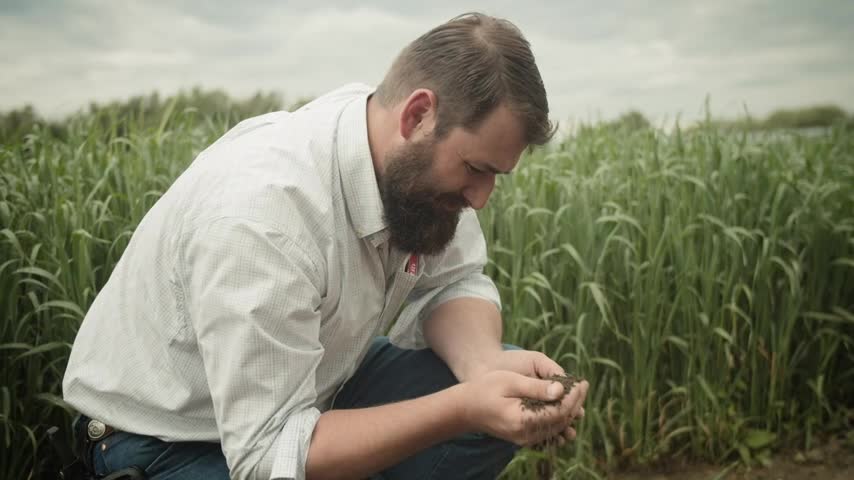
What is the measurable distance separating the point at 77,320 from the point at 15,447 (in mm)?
427

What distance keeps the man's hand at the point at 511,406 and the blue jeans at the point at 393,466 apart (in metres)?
0.41

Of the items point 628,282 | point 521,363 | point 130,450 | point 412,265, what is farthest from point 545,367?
point 628,282

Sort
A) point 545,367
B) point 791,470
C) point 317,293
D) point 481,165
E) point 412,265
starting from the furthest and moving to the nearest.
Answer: point 791,470, point 412,265, point 545,367, point 481,165, point 317,293

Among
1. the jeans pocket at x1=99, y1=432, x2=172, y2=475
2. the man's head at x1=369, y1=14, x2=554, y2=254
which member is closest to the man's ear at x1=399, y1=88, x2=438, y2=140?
the man's head at x1=369, y1=14, x2=554, y2=254

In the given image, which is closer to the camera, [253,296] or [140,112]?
[253,296]

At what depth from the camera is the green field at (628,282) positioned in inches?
102

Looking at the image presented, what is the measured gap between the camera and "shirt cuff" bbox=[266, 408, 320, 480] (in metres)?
1.48

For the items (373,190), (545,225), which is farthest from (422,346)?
(545,225)

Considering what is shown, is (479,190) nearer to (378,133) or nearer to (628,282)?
(378,133)

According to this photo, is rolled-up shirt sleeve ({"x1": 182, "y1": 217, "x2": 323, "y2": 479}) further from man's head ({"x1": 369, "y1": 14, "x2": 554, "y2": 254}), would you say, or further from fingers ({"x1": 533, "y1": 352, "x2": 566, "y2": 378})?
fingers ({"x1": 533, "y1": 352, "x2": 566, "y2": 378})

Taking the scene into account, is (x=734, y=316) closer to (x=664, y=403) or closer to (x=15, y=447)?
(x=664, y=403)

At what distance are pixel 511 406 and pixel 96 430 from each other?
3.05 feet

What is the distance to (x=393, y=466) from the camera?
201 centimetres

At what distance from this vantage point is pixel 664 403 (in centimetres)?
307
